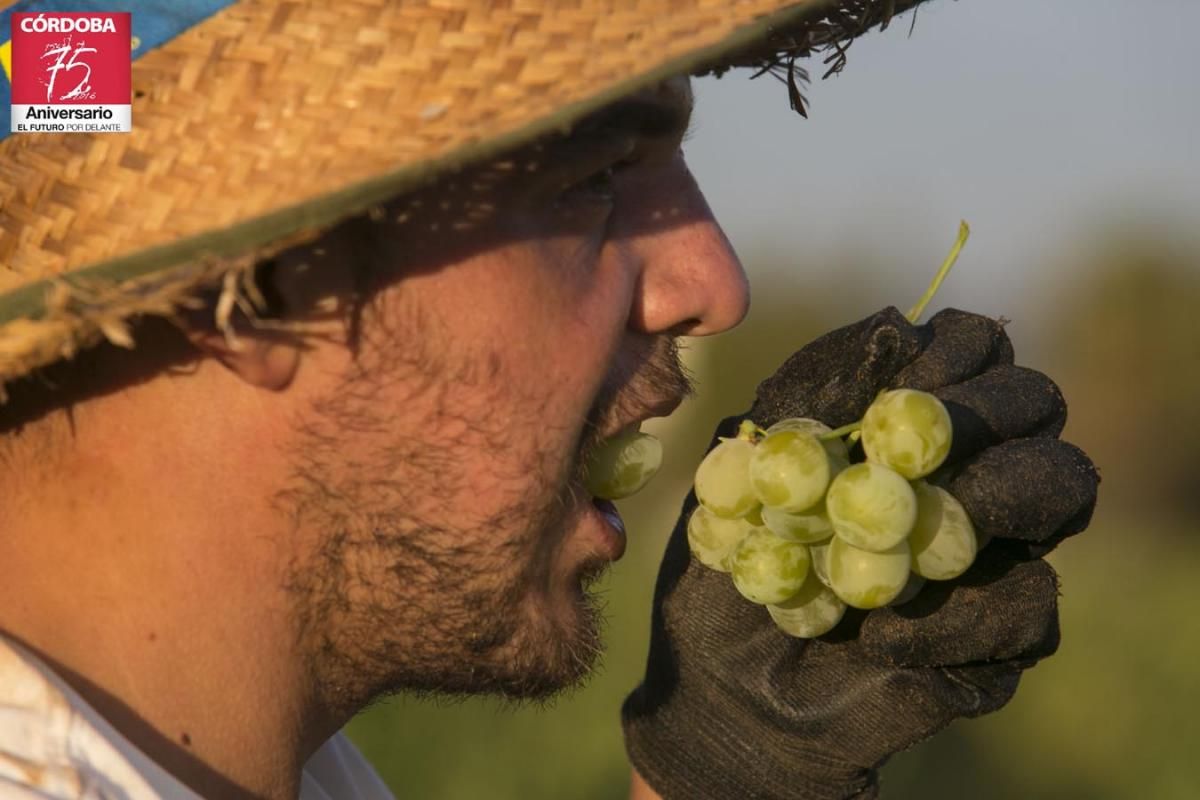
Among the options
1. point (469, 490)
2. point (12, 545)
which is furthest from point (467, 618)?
point (12, 545)

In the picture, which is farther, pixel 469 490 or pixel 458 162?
pixel 469 490

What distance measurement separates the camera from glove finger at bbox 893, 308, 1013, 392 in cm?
207

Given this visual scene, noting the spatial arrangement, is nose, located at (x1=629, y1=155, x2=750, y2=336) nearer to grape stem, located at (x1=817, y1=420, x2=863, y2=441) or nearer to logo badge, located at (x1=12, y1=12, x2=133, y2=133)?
grape stem, located at (x1=817, y1=420, x2=863, y2=441)

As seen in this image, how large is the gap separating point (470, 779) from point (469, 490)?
4298 mm

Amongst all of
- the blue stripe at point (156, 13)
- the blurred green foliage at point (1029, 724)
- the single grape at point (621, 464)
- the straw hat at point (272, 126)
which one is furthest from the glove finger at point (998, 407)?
the blurred green foliage at point (1029, 724)

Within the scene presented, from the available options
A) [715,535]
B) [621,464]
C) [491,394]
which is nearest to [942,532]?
[715,535]

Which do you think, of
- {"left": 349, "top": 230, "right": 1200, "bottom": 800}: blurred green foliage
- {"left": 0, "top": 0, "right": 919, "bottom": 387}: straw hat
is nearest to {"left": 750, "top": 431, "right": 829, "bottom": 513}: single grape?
{"left": 0, "top": 0, "right": 919, "bottom": 387}: straw hat

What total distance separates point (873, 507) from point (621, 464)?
440mm

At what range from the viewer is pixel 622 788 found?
19.7ft

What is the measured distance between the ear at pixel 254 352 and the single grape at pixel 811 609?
0.80 metres

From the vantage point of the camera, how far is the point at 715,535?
2207 mm

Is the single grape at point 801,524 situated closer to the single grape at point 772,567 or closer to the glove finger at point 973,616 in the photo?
the single grape at point 772,567

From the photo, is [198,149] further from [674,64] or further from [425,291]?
[674,64]

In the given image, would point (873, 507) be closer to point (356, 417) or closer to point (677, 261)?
point (677, 261)
